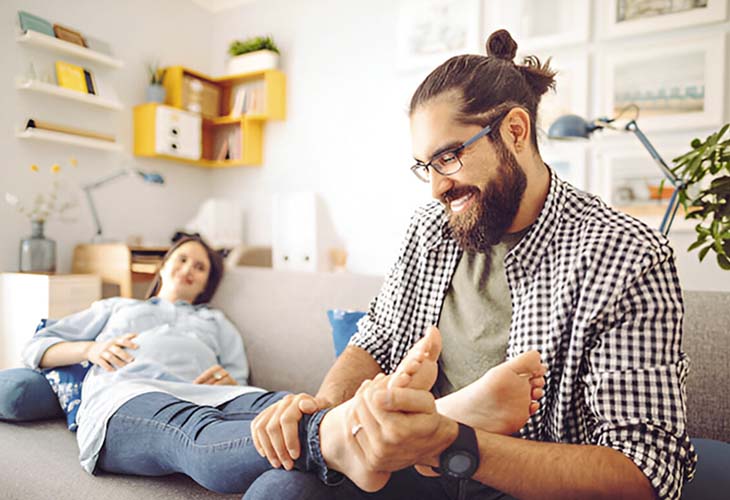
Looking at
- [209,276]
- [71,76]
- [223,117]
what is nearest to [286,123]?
[223,117]

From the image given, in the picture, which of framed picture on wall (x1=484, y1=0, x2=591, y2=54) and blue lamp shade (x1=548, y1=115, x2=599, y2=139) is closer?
blue lamp shade (x1=548, y1=115, x2=599, y2=139)

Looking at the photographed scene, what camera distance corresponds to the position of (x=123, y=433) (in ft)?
4.27

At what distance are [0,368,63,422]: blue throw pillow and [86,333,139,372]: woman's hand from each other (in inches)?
6.4

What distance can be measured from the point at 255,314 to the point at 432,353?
1.30 metres

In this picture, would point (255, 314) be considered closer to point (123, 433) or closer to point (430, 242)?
point (123, 433)

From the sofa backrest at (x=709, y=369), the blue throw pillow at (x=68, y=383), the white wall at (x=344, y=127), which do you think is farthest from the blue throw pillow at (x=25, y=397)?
the white wall at (x=344, y=127)

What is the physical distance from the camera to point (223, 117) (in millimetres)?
4148

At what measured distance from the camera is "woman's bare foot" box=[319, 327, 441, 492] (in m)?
0.77

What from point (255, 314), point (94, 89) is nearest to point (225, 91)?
point (94, 89)

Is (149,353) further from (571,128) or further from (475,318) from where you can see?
(571,128)

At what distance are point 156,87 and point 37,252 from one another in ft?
4.61

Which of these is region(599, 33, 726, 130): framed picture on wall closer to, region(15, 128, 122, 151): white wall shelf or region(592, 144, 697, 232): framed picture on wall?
region(592, 144, 697, 232): framed picture on wall

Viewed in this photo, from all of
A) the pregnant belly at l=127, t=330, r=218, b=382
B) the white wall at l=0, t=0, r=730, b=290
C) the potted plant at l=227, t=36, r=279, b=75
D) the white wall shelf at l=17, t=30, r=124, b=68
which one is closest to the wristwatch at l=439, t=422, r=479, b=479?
the pregnant belly at l=127, t=330, r=218, b=382

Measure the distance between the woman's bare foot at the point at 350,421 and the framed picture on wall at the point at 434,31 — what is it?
9.25 ft
